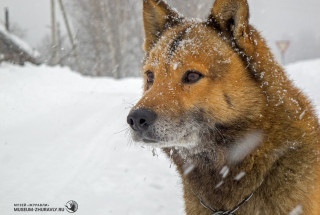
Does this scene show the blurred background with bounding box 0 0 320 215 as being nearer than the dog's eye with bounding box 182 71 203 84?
No

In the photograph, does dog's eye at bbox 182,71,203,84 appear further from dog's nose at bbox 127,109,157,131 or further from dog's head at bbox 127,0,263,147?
dog's nose at bbox 127,109,157,131

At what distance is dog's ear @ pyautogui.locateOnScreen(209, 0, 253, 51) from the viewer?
2.12 m

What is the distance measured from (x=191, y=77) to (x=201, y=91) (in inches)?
5.9

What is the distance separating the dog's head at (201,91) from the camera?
2062 millimetres

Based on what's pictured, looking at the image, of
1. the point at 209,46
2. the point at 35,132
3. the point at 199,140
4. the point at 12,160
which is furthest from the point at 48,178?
the point at 209,46

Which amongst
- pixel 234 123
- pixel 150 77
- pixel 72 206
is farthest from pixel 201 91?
pixel 72 206

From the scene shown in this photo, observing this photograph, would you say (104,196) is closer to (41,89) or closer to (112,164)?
(112,164)

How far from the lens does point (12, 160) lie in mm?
4891

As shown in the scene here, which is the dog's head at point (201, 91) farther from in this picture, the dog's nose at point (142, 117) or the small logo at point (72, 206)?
the small logo at point (72, 206)

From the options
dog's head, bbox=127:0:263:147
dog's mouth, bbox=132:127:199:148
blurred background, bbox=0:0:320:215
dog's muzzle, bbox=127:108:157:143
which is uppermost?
dog's head, bbox=127:0:263:147

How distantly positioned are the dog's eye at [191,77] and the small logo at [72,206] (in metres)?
2.61

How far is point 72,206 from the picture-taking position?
3.74m

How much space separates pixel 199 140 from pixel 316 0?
129023mm

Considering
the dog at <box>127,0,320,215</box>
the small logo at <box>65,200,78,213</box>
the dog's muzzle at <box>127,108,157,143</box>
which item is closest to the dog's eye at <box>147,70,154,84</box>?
the dog at <box>127,0,320,215</box>
